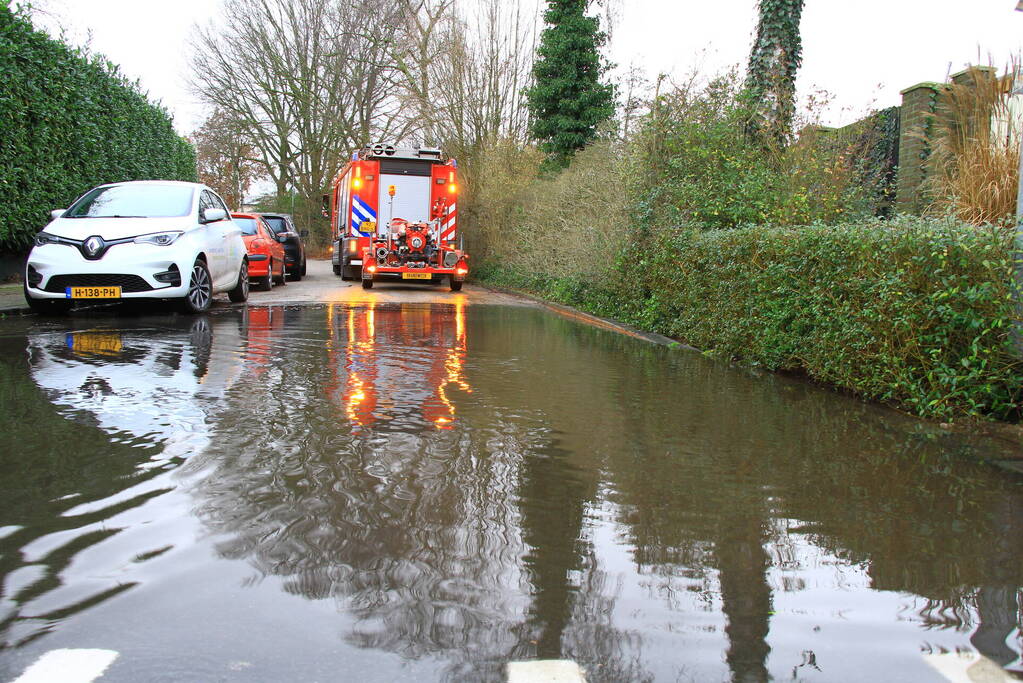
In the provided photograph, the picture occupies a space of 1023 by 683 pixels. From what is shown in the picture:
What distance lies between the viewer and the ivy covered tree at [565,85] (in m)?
28.1

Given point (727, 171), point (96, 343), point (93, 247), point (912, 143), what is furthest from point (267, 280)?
point (912, 143)

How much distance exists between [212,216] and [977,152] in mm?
9567

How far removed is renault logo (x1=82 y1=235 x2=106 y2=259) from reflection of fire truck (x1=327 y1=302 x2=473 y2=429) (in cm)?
296

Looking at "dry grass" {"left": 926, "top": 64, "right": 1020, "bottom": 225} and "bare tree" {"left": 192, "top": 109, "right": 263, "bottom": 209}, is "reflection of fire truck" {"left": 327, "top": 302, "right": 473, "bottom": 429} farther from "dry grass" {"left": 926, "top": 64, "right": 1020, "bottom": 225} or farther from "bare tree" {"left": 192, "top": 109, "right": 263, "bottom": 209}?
"bare tree" {"left": 192, "top": 109, "right": 263, "bottom": 209}

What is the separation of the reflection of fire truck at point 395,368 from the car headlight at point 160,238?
2292mm

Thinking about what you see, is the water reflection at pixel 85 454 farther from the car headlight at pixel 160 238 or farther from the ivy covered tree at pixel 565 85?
the ivy covered tree at pixel 565 85

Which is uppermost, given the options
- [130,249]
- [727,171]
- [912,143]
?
[912,143]

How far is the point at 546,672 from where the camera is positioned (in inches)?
95.1

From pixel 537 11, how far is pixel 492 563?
27721 millimetres

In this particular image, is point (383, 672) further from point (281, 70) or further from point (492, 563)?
point (281, 70)

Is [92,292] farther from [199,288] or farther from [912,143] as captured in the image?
[912,143]

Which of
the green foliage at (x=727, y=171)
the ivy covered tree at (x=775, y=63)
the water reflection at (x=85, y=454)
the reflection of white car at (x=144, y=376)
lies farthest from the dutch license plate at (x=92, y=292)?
the ivy covered tree at (x=775, y=63)

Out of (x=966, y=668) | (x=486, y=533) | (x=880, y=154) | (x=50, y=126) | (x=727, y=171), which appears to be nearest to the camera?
(x=966, y=668)

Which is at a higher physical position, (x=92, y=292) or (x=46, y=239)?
(x=46, y=239)
